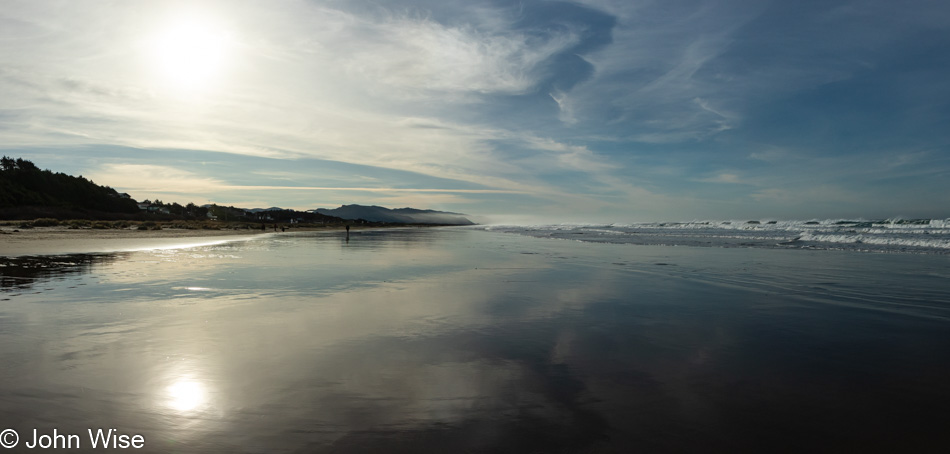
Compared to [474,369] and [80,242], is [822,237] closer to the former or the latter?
[474,369]

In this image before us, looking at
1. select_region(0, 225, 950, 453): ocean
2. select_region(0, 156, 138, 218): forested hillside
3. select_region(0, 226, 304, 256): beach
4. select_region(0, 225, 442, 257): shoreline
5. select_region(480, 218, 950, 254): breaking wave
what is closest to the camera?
select_region(0, 225, 950, 453): ocean

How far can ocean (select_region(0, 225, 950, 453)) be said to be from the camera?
3.46 meters

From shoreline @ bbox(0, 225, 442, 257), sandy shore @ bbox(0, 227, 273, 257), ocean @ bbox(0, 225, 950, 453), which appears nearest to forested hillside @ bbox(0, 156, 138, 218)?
shoreline @ bbox(0, 225, 442, 257)

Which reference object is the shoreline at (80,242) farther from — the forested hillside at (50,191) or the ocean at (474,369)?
the forested hillside at (50,191)

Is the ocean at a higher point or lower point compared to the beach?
lower

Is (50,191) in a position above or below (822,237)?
above

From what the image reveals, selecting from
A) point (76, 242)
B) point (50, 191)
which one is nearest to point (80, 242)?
point (76, 242)

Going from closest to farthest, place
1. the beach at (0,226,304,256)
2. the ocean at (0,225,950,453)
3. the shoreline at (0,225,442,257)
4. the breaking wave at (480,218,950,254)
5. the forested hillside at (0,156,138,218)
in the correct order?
1. the ocean at (0,225,950,453)
2. the shoreline at (0,225,442,257)
3. the beach at (0,226,304,256)
4. the breaking wave at (480,218,950,254)
5. the forested hillside at (0,156,138,218)

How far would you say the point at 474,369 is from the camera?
4.98m

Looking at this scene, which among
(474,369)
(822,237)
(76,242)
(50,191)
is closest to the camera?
(474,369)

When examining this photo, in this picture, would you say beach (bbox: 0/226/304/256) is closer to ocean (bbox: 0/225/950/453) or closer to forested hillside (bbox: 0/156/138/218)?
ocean (bbox: 0/225/950/453)

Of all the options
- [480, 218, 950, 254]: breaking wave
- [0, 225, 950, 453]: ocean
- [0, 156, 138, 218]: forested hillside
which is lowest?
[0, 225, 950, 453]: ocean

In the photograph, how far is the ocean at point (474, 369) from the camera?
346 cm

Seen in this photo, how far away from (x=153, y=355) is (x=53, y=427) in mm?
1860
